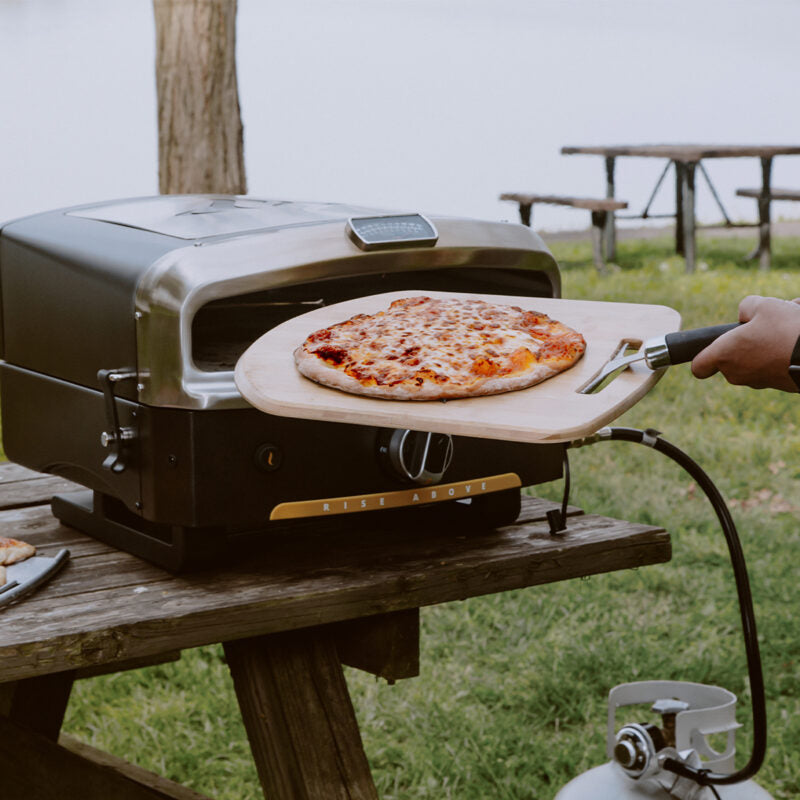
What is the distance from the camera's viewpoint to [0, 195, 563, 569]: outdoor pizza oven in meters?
1.70

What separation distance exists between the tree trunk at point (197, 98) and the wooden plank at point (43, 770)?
10.4 ft

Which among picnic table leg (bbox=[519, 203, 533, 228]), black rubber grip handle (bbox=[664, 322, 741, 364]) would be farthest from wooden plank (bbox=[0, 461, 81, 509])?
picnic table leg (bbox=[519, 203, 533, 228])

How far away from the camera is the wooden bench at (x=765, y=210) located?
29.8ft

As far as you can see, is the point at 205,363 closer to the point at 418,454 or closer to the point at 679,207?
the point at 418,454

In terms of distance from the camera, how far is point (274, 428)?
1747 millimetres

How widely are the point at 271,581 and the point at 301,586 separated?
5 centimetres

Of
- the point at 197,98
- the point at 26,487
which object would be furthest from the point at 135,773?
the point at 197,98

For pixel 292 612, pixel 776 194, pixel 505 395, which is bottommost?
pixel 292 612

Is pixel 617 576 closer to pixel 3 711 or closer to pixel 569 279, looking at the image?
pixel 3 711

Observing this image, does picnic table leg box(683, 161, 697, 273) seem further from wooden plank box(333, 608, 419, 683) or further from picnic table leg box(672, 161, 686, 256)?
wooden plank box(333, 608, 419, 683)

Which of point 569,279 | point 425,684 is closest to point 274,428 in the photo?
point 425,684

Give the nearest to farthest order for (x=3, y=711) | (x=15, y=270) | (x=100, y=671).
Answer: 1. (x=15, y=270)
2. (x=3, y=711)
3. (x=100, y=671)

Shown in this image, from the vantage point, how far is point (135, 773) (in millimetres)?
2670

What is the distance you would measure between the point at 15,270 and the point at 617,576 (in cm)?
266
